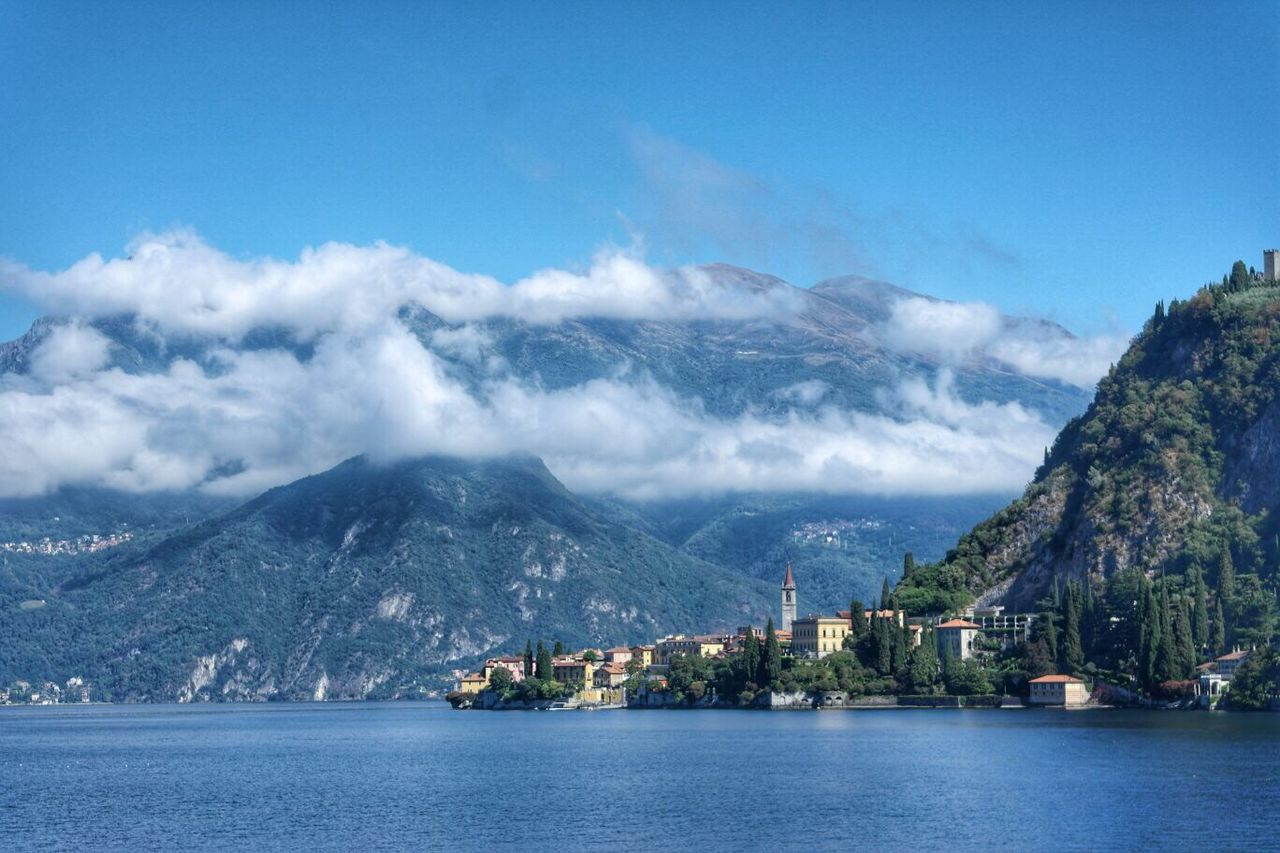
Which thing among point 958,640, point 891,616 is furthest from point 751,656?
point 958,640

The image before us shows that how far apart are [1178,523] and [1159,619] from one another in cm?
2890

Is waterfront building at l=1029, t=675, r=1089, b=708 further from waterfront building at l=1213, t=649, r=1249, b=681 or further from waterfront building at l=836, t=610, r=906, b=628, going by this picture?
waterfront building at l=836, t=610, r=906, b=628

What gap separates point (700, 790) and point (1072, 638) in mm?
83392

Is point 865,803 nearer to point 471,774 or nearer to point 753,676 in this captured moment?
point 471,774

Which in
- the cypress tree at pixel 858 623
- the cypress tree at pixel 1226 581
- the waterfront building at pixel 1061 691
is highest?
the cypress tree at pixel 1226 581

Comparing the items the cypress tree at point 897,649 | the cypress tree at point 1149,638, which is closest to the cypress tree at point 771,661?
the cypress tree at point 897,649

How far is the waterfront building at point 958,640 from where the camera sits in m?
183

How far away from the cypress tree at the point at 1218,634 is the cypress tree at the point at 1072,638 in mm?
12216

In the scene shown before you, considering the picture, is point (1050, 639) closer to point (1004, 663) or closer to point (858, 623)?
Answer: point (1004, 663)

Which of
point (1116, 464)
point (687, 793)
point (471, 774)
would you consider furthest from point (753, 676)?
point (687, 793)

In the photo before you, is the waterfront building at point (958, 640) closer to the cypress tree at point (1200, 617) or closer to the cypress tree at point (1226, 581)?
the cypress tree at point (1200, 617)

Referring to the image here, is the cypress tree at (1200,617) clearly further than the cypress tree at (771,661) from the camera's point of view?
No

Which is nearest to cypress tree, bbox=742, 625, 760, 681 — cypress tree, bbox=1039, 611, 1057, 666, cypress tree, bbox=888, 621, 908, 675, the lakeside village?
the lakeside village

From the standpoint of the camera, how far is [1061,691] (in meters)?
166
